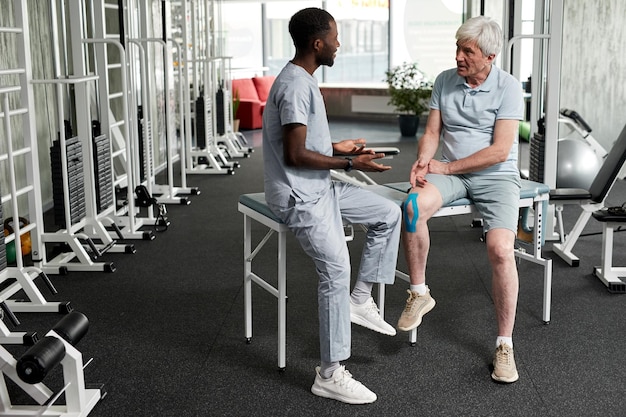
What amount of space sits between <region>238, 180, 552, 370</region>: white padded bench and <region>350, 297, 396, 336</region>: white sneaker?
0.19 metres

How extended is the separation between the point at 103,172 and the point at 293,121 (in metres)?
2.11

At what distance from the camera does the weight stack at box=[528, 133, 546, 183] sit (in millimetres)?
4262

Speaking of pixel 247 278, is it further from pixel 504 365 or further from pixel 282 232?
pixel 504 365

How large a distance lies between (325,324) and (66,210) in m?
1.93

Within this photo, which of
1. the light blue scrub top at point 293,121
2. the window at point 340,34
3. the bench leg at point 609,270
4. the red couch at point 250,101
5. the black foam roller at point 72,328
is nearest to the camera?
the black foam roller at point 72,328

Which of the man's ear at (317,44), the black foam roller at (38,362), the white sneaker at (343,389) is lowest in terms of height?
the white sneaker at (343,389)

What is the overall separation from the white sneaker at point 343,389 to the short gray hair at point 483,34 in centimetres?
126

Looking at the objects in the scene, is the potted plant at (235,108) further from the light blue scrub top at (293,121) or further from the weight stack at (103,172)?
the light blue scrub top at (293,121)

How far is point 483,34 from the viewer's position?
2797mm

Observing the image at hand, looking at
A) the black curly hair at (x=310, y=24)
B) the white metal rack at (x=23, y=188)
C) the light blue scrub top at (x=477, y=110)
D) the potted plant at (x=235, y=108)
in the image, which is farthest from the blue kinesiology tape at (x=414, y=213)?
the potted plant at (x=235, y=108)

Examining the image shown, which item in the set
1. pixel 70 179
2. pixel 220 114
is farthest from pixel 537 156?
pixel 220 114

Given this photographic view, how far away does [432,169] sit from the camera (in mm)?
2902

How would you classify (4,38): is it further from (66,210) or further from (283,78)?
(283,78)

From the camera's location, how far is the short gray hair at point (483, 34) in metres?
2.80
